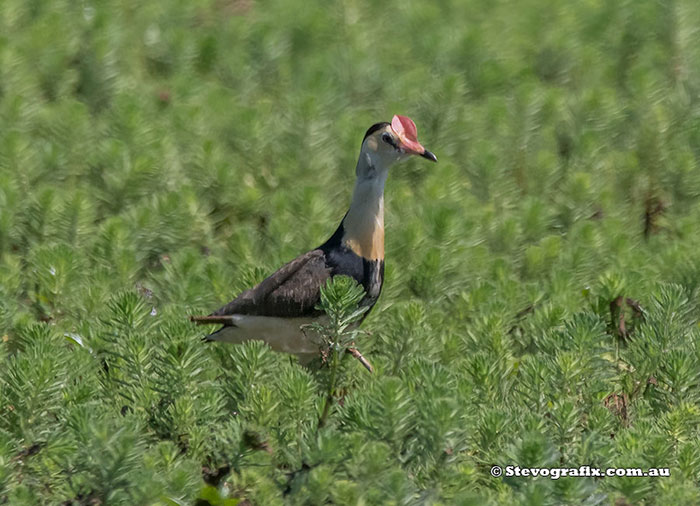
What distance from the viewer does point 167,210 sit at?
6086 millimetres

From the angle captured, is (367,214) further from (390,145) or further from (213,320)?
(213,320)

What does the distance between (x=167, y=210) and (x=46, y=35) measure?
2.09 m

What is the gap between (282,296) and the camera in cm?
509

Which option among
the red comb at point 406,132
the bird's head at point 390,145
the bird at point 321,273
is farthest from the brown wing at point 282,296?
the red comb at point 406,132

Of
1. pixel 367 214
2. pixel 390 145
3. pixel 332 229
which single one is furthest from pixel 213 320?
pixel 332 229

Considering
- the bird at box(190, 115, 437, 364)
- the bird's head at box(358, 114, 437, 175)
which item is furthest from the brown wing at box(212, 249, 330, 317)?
the bird's head at box(358, 114, 437, 175)

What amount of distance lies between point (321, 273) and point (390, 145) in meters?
0.69

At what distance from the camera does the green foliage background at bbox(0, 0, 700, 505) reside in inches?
156

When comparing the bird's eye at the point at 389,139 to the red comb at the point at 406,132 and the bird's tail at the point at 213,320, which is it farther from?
the bird's tail at the point at 213,320

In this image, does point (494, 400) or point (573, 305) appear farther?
point (573, 305)

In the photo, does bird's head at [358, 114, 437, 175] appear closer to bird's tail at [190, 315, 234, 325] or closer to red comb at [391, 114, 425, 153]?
red comb at [391, 114, 425, 153]

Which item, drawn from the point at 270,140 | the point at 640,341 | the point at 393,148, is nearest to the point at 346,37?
the point at 270,140

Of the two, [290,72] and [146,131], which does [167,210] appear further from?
[290,72]

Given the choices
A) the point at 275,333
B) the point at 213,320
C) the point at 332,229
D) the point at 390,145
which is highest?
the point at 390,145
